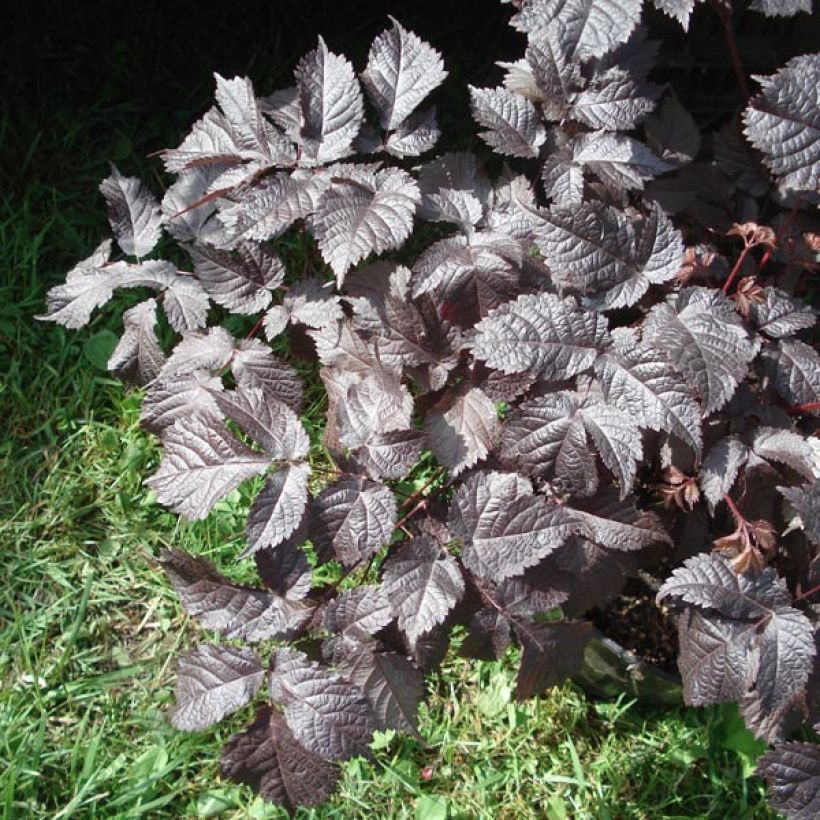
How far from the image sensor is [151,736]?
6.80ft

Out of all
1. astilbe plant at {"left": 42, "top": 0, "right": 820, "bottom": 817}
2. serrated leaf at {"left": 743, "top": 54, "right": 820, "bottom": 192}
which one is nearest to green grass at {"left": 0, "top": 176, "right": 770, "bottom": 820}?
astilbe plant at {"left": 42, "top": 0, "right": 820, "bottom": 817}

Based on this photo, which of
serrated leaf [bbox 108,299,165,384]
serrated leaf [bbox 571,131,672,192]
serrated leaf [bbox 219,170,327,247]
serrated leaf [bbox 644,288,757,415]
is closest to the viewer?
serrated leaf [bbox 644,288,757,415]

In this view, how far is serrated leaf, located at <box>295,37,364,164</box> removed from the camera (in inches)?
59.0

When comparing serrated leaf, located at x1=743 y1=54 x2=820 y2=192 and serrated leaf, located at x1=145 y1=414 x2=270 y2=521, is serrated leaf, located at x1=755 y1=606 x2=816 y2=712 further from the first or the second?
serrated leaf, located at x1=145 y1=414 x2=270 y2=521

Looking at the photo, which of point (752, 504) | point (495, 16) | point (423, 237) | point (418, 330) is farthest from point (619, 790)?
point (495, 16)

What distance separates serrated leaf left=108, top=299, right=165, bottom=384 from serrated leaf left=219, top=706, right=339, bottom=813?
2.08 feet

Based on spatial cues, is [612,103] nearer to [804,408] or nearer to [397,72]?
[397,72]

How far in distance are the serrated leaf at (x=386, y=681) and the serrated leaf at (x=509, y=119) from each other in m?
0.82

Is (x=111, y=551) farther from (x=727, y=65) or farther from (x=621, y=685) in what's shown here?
(x=727, y=65)

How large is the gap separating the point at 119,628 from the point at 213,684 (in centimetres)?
92

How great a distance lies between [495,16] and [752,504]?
76.2 inches

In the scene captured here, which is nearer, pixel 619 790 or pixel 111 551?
pixel 619 790

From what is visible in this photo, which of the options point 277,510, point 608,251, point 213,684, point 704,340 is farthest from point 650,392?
point 213,684

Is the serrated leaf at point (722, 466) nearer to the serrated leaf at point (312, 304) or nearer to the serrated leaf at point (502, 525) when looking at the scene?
the serrated leaf at point (502, 525)
